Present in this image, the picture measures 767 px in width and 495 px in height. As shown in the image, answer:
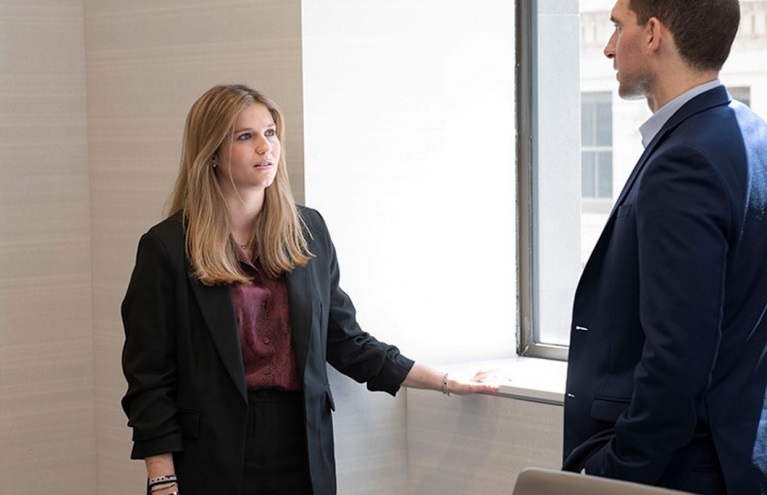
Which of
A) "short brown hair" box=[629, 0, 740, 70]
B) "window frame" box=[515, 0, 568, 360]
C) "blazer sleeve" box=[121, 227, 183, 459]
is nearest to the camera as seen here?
"short brown hair" box=[629, 0, 740, 70]

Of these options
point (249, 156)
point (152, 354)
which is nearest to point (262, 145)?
point (249, 156)

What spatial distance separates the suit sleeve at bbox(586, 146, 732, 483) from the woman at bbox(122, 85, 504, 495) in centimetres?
104

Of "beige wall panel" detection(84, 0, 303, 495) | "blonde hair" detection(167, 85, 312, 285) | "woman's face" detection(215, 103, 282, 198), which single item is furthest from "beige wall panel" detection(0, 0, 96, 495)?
"woman's face" detection(215, 103, 282, 198)

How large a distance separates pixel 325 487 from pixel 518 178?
1.28 meters

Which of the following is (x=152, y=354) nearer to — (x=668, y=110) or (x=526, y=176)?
(x=668, y=110)

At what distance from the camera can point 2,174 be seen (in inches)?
140

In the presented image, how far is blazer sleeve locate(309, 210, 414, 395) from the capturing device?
3049mm

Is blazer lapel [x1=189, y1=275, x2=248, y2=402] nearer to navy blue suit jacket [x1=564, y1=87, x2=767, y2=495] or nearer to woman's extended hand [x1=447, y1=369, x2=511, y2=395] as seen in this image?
woman's extended hand [x1=447, y1=369, x2=511, y2=395]

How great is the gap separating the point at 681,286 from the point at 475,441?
146cm

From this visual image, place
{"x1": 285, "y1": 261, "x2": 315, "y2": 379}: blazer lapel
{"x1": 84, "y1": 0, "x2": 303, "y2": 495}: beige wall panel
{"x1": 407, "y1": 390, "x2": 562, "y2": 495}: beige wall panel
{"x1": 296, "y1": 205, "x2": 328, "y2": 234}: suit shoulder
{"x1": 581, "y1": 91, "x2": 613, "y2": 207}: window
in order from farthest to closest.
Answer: {"x1": 581, "y1": 91, "x2": 613, "y2": 207}: window, {"x1": 84, "y1": 0, "x2": 303, "y2": 495}: beige wall panel, {"x1": 407, "y1": 390, "x2": 562, "y2": 495}: beige wall panel, {"x1": 296, "y1": 205, "x2": 328, "y2": 234}: suit shoulder, {"x1": 285, "y1": 261, "x2": 315, "y2": 379}: blazer lapel

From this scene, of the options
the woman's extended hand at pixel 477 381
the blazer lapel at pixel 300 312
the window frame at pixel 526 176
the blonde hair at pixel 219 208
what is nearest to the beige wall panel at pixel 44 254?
the blonde hair at pixel 219 208

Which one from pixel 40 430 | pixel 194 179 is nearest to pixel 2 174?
pixel 40 430

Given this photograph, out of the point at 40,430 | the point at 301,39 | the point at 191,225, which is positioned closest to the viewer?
the point at 191,225

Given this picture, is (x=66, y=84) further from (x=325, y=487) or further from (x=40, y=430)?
(x=325, y=487)
